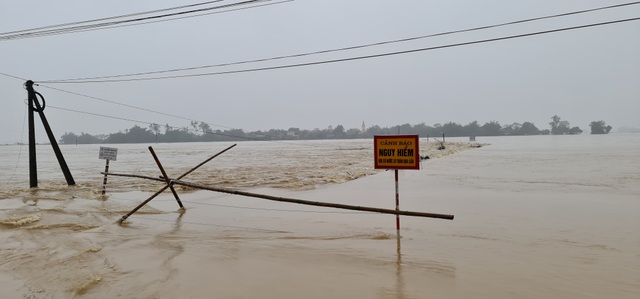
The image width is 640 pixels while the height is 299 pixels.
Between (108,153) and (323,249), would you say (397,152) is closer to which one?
(323,249)

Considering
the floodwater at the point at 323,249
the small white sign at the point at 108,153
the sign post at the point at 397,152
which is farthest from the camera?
the small white sign at the point at 108,153

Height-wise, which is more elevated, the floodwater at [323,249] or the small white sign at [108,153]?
the small white sign at [108,153]

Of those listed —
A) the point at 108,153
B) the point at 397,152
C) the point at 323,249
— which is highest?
the point at 397,152

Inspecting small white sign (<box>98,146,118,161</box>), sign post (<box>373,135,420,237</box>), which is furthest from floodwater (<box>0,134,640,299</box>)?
small white sign (<box>98,146,118,161</box>)

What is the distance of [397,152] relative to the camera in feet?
21.1

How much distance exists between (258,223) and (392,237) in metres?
3.22

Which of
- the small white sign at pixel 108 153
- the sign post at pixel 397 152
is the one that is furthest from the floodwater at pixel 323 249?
the small white sign at pixel 108 153

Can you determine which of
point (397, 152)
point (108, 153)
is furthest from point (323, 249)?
point (108, 153)

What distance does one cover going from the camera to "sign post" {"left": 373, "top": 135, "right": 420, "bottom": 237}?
6.23 metres

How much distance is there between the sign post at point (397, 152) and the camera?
6.23 metres

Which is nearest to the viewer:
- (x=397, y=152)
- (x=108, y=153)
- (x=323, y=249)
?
(x=323, y=249)

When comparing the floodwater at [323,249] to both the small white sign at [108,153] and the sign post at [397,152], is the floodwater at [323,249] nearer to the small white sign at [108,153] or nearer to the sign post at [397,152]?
the sign post at [397,152]

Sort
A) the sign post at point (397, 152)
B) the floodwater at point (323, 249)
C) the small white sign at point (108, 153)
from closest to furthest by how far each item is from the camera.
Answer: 1. the floodwater at point (323, 249)
2. the sign post at point (397, 152)
3. the small white sign at point (108, 153)

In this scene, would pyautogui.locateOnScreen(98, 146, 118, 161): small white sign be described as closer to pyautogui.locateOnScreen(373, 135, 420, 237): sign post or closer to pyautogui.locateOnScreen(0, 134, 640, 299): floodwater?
pyautogui.locateOnScreen(0, 134, 640, 299): floodwater
